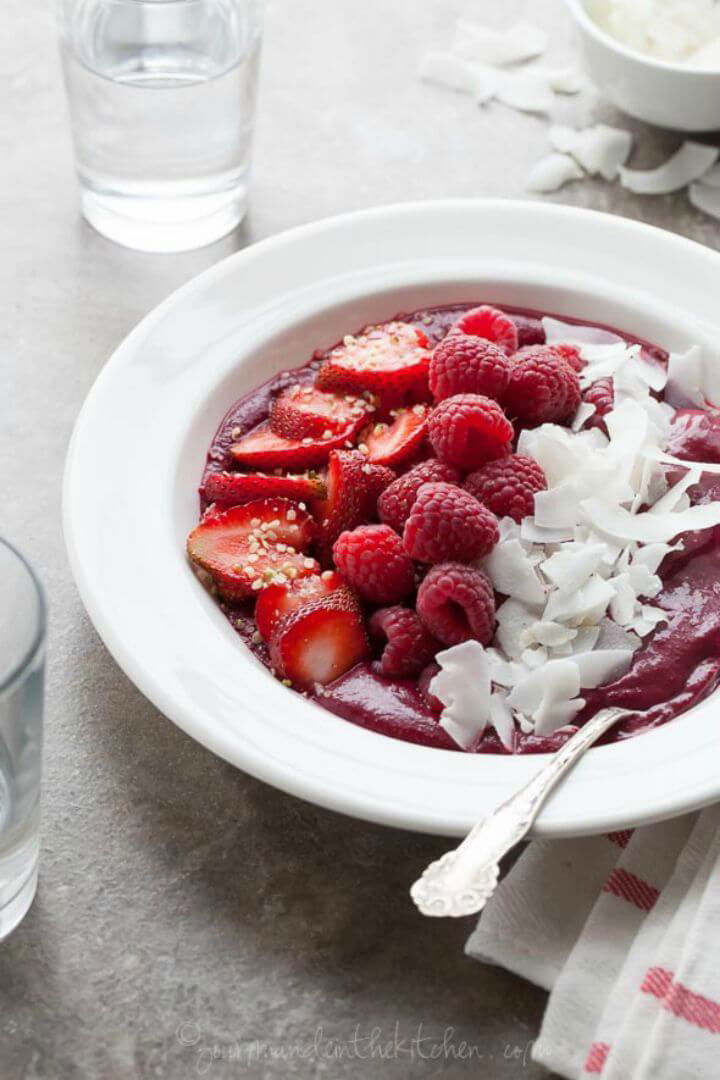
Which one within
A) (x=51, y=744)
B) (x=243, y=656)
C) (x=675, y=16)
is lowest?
(x=51, y=744)

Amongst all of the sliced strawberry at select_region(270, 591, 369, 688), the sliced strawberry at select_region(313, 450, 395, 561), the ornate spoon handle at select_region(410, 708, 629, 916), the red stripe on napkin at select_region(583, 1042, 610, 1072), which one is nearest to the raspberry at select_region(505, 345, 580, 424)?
the sliced strawberry at select_region(313, 450, 395, 561)

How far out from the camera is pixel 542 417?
229 centimetres

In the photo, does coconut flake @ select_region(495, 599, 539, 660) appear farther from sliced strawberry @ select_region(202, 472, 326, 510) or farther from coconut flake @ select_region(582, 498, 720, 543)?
sliced strawberry @ select_region(202, 472, 326, 510)

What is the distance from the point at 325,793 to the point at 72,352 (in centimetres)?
129

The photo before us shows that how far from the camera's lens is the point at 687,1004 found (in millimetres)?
1632

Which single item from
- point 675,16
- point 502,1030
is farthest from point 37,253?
point 502,1030

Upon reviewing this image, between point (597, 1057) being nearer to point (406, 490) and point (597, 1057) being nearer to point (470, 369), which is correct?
point (406, 490)

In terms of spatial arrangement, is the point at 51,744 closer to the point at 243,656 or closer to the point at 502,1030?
the point at 243,656

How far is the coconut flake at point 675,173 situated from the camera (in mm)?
3078

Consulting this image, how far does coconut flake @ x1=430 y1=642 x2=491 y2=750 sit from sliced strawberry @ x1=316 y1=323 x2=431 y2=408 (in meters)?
0.56

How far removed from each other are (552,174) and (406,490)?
126 cm

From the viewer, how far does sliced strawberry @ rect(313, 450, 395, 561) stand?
7.11ft

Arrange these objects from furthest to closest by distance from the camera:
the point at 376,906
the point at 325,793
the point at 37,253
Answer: the point at 37,253 < the point at 376,906 < the point at 325,793

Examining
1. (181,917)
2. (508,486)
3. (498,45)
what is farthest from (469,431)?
(498,45)
